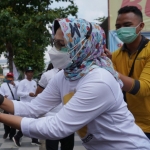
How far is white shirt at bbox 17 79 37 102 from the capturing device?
20.7 feet

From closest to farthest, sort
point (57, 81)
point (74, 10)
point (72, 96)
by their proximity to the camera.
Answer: point (72, 96) < point (57, 81) < point (74, 10)

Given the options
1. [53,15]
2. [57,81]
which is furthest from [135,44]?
[53,15]

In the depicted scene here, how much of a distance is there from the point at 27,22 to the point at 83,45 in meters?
10.2

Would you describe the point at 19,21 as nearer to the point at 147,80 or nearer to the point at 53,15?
the point at 53,15

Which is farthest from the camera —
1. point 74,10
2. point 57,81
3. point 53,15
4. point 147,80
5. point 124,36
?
point 74,10

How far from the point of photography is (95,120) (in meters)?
1.78

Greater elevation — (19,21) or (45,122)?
(45,122)

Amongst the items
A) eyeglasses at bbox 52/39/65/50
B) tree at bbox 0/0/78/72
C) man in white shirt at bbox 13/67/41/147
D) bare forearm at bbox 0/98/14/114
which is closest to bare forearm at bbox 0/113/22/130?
bare forearm at bbox 0/98/14/114

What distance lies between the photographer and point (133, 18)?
260cm

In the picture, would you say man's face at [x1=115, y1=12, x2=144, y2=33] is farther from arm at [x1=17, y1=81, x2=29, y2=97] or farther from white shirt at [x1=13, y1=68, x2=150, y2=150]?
arm at [x1=17, y1=81, x2=29, y2=97]

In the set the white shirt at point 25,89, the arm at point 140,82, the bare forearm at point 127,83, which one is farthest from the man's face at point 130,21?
the white shirt at point 25,89

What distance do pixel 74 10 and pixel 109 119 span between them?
12.2m

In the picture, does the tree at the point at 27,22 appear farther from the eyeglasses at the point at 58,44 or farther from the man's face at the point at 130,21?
the eyeglasses at the point at 58,44

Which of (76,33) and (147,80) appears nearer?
(76,33)
